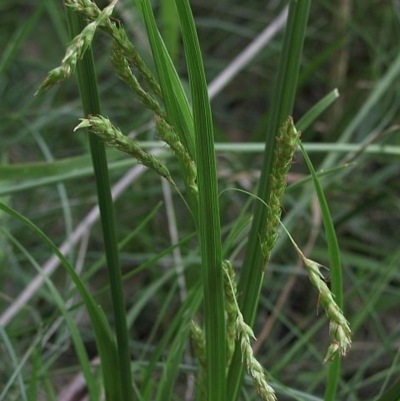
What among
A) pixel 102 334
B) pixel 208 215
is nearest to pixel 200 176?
pixel 208 215

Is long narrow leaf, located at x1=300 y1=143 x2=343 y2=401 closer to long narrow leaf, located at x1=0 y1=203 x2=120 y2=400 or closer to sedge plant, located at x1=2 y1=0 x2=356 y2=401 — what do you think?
sedge plant, located at x1=2 y1=0 x2=356 y2=401

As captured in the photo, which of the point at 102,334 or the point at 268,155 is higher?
the point at 268,155

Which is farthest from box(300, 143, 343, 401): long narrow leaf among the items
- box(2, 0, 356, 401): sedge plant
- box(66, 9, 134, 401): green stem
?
box(66, 9, 134, 401): green stem

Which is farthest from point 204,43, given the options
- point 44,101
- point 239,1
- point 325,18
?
point 44,101

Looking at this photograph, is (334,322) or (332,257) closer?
(334,322)

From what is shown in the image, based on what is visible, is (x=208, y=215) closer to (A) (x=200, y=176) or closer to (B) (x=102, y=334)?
(A) (x=200, y=176)

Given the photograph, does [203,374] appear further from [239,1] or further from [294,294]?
[239,1]

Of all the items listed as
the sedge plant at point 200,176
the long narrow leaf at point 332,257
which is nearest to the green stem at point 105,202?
the sedge plant at point 200,176
